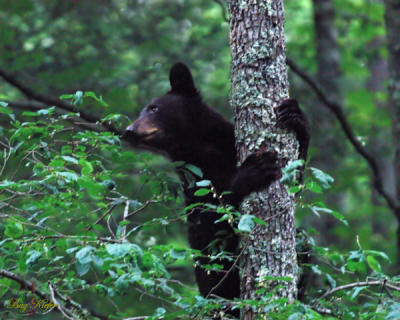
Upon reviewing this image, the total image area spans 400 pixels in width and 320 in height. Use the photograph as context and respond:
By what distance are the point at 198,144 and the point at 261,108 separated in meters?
1.54

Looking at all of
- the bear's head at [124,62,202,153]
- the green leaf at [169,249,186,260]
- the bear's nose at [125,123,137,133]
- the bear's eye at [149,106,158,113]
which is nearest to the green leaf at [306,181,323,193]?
the green leaf at [169,249,186,260]

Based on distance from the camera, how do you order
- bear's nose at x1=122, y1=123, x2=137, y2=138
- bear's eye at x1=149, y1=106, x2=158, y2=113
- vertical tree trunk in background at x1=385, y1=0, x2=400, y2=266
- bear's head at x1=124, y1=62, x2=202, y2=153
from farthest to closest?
vertical tree trunk in background at x1=385, y1=0, x2=400, y2=266 → bear's eye at x1=149, y1=106, x2=158, y2=113 → bear's head at x1=124, y1=62, x2=202, y2=153 → bear's nose at x1=122, y1=123, x2=137, y2=138

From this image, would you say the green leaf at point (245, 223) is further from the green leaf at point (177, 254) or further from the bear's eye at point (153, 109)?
the bear's eye at point (153, 109)

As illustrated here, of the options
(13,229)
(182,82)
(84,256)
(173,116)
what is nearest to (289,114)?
(84,256)

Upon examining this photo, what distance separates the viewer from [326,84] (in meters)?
8.52

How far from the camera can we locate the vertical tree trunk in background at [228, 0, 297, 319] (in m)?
2.91

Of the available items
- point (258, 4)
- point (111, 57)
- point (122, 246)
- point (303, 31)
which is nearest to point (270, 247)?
point (122, 246)

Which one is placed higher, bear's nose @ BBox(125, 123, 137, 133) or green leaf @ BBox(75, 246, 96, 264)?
bear's nose @ BBox(125, 123, 137, 133)

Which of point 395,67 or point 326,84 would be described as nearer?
point 395,67

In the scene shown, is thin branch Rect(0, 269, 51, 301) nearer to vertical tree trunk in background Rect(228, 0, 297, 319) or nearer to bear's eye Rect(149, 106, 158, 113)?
vertical tree trunk in background Rect(228, 0, 297, 319)

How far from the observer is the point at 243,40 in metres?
3.16

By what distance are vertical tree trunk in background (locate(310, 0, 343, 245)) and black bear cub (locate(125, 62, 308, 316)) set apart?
3756mm

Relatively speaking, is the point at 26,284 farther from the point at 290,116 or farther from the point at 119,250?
the point at 290,116

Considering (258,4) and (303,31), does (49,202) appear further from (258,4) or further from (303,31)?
(303,31)
